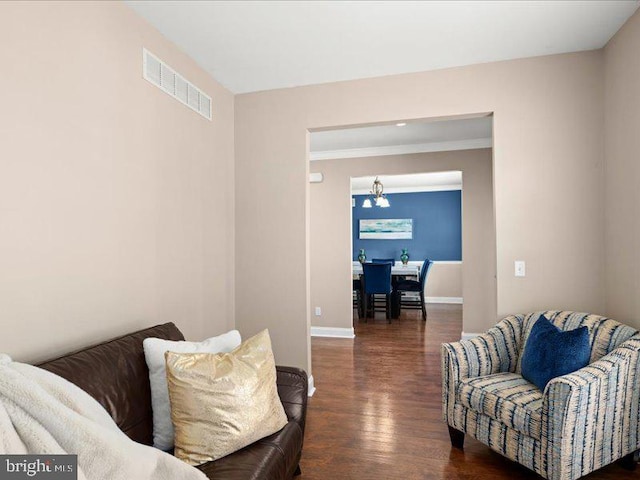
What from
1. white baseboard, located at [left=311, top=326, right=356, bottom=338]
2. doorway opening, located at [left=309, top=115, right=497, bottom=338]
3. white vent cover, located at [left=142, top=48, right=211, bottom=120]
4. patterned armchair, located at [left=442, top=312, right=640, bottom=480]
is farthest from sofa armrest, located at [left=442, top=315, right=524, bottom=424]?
white baseboard, located at [left=311, top=326, right=356, bottom=338]

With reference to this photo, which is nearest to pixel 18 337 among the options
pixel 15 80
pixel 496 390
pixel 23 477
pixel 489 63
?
pixel 23 477

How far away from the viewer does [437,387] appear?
3.33 meters

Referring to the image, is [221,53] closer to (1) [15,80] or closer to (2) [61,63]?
→ (2) [61,63]

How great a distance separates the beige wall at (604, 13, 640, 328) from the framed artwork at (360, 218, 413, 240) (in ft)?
19.6

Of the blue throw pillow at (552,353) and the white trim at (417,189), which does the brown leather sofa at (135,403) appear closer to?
the blue throw pillow at (552,353)

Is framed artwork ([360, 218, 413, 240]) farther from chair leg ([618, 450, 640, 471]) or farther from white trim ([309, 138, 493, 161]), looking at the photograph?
chair leg ([618, 450, 640, 471])

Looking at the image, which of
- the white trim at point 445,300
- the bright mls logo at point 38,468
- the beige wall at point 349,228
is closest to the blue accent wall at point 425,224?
the white trim at point 445,300

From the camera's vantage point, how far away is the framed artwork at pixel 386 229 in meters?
8.56

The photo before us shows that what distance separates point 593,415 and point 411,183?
6.52m

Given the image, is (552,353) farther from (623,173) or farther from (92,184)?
(92,184)

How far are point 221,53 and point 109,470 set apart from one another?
2517mm

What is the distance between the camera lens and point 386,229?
8.70 metres

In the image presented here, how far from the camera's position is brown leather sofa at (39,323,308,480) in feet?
4.67

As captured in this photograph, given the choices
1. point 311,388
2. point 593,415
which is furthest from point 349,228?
point 593,415
